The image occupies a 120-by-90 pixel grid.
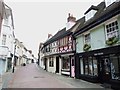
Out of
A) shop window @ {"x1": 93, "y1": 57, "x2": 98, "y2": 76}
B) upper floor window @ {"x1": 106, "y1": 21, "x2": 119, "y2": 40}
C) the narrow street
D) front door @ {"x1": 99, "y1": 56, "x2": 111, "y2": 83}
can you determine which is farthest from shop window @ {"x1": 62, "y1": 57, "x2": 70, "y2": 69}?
upper floor window @ {"x1": 106, "y1": 21, "x2": 119, "y2": 40}

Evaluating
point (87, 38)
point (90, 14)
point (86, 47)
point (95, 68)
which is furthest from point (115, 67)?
point (90, 14)

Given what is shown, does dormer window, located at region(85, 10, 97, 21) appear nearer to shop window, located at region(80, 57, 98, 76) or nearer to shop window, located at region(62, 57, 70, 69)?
shop window, located at region(80, 57, 98, 76)

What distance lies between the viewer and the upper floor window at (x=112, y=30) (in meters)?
11.4

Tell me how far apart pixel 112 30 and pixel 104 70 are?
345 centimetres

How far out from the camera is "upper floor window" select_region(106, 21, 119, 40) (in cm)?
1143

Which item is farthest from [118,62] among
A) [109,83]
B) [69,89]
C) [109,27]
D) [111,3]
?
[111,3]

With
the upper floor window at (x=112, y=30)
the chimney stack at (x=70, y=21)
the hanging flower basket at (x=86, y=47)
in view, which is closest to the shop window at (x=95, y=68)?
the hanging flower basket at (x=86, y=47)

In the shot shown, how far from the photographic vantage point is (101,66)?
12.9 metres

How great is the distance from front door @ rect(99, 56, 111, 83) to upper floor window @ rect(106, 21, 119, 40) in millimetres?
1925

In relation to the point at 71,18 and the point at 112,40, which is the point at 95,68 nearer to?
the point at 112,40

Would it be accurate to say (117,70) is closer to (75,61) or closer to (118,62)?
(118,62)

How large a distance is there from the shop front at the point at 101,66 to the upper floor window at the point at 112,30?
3.52 ft

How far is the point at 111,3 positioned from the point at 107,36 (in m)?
3.28

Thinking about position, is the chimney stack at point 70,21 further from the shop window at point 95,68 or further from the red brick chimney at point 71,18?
the shop window at point 95,68
